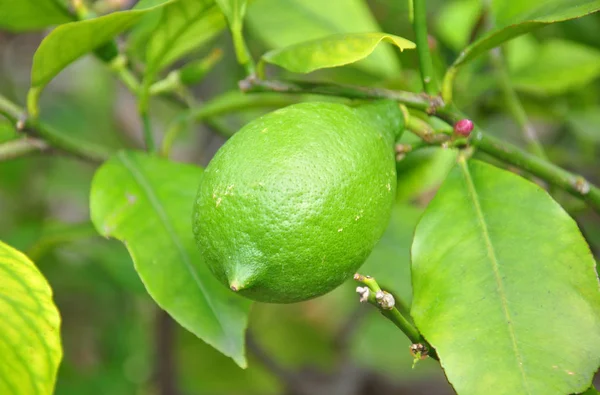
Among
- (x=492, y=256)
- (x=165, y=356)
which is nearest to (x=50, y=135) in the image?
(x=492, y=256)

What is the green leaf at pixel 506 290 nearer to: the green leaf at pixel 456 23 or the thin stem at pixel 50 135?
the thin stem at pixel 50 135

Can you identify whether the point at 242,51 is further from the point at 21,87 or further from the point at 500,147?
the point at 21,87

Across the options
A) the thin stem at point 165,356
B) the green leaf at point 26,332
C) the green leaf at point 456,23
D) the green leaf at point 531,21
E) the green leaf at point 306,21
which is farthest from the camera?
the thin stem at point 165,356

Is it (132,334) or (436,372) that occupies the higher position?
(132,334)

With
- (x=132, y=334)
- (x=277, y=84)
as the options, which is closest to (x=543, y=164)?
(x=277, y=84)

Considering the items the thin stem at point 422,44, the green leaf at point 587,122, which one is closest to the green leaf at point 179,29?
the thin stem at point 422,44

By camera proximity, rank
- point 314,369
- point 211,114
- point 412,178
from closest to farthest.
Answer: point 412,178
point 211,114
point 314,369

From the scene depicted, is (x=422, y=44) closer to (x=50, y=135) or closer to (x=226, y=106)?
(x=226, y=106)

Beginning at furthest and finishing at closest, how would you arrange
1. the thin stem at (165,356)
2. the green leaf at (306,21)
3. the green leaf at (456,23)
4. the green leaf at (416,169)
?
1. the thin stem at (165,356)
2. the green leaf at (456,23)
3. the green leaf at (306,21)
4. the green leaf at (416,169)
